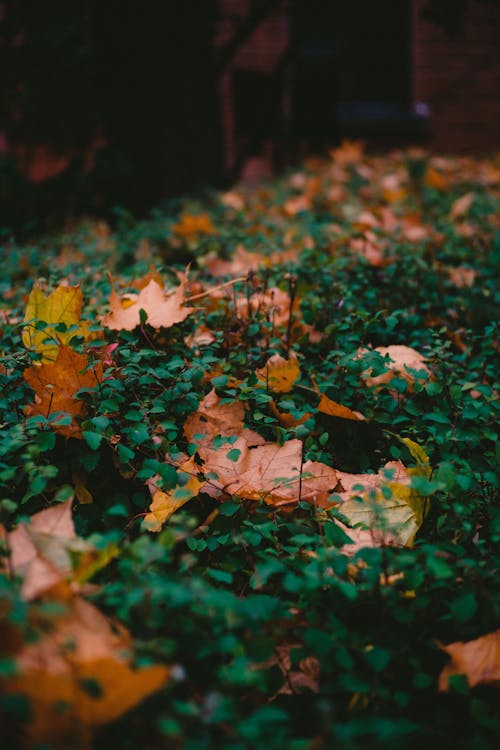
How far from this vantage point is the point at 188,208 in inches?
181

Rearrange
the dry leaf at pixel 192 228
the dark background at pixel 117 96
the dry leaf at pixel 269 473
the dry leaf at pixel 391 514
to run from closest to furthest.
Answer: the dry leaf at pixel 391 514 < the dry leaf at pixel 269 473 < the dry leaf at pixel 192 228 < the dark background at pixel 117 96

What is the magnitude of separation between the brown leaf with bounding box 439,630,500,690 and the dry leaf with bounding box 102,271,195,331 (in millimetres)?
1217

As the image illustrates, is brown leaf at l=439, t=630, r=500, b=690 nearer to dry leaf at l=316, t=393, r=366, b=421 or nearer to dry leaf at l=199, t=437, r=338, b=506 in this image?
dry leaf at l=199, t=437, r=338, b=506

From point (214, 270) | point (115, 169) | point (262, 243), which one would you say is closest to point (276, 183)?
point (115, 169)

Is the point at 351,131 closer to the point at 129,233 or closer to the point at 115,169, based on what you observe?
the point at 115,169

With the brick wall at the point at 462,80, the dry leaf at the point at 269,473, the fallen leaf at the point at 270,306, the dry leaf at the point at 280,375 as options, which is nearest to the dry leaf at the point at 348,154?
the brick wall at the point at 462,80

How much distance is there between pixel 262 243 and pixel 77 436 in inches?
83.9

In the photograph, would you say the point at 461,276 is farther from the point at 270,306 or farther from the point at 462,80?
the point at 462,80

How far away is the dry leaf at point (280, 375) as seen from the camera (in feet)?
5.88

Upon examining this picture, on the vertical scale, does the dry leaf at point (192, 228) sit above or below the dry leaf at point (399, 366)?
below

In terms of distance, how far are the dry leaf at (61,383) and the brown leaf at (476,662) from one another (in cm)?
99

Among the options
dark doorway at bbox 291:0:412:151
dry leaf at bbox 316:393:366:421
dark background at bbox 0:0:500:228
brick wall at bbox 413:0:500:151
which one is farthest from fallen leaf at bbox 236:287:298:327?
brick wall at bbox 413:0:500:151

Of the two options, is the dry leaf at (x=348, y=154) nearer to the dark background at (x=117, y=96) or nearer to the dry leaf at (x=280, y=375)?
the dark background at (x=117, y=96)

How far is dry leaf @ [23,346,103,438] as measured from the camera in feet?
5.01
